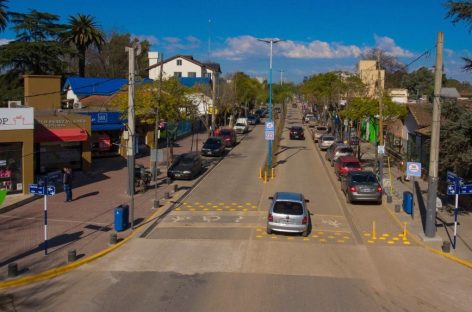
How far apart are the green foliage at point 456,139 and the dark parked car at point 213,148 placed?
23.8 meters

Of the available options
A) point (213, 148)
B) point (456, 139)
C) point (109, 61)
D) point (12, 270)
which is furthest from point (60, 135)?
point (109, 61)

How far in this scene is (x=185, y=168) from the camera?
3397cm

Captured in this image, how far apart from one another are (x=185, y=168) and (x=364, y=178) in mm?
11982

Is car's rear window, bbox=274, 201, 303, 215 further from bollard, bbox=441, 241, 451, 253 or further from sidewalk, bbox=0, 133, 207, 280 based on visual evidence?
sidewalk, bbox=0, 133, 207, 280

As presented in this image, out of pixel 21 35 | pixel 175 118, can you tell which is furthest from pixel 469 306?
pixel 21 35

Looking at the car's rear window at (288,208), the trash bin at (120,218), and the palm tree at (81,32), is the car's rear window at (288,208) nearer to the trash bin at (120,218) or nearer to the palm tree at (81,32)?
Result: the trash bin at (120,218)

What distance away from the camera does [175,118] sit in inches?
1457

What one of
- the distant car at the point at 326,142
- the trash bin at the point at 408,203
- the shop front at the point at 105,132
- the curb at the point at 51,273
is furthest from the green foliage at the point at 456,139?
the distant car at the point at 326,142

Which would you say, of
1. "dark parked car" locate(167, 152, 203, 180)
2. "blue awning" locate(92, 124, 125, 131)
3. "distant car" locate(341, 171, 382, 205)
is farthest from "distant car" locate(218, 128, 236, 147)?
"distant car" locate(341, 171, 382, 205)

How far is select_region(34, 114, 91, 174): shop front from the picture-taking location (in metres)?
32.0

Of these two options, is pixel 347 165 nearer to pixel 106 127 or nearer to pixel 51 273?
pixel 106 127

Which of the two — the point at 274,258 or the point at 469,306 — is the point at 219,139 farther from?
the point at 469,306

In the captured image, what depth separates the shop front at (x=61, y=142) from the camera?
32.0m

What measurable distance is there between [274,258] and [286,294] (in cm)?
361
